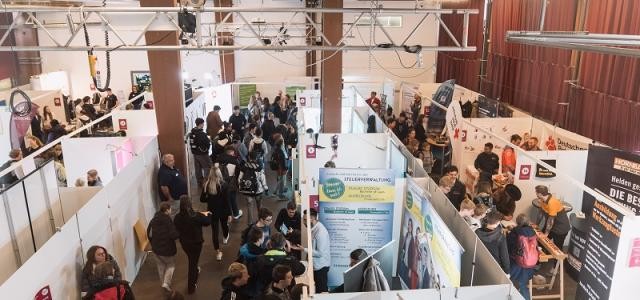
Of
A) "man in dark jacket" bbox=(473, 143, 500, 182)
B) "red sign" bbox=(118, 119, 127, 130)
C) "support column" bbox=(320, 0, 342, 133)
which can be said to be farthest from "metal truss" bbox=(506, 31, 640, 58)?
"red sign" bbox=(118, 119, 127, 130)

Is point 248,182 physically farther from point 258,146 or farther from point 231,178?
point 258,146

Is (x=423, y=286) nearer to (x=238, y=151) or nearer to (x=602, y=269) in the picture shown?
(x=602, y=269)

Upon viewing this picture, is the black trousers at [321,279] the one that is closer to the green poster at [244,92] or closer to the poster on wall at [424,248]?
the poster on wall at [424,248]

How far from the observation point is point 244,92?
13.1 m

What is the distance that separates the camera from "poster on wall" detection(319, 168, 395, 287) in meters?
4.87

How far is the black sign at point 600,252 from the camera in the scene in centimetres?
417

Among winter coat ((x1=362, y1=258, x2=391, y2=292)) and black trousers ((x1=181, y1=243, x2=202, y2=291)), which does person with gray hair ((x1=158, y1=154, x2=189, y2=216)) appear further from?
winter coat ((x1=362, y1=258, x2=391, y2=292))

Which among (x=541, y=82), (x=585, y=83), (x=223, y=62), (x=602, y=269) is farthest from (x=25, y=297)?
(x=223, y=62)

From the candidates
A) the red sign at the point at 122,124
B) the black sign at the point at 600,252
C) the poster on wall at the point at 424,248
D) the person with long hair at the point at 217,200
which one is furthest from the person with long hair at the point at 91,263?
the red sign at the point at 122,124

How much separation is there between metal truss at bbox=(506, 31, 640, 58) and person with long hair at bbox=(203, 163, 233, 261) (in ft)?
11.2

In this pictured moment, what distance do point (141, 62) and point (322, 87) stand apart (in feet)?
28.8

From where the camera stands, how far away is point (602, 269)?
14.2 ft

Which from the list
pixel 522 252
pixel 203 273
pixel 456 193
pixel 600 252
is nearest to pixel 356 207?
pixel 456 193

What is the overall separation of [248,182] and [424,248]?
2740mm
